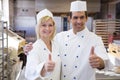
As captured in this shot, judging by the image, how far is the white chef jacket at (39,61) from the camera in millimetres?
1550

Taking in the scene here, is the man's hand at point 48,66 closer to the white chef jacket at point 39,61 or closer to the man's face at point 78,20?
the white chef jacket at point 39,61

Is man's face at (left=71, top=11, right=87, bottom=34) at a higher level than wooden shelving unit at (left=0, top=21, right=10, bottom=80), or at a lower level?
higher

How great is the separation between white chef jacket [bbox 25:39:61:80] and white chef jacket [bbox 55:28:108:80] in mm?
75

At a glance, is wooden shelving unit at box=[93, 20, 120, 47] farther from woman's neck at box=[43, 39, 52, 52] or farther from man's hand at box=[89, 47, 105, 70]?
man's hand at box=[89, 47, 105, 70]

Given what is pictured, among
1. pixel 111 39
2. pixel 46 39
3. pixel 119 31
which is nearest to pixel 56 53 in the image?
pixel 46 39

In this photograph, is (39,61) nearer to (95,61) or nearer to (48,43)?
(48,43)

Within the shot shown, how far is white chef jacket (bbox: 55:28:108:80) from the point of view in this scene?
178cm

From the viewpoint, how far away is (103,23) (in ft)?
13.8

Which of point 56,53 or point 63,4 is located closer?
point 56,53

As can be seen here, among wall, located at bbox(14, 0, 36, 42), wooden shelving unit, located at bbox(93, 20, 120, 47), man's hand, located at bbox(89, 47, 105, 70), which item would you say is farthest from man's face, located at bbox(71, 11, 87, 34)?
wall, located at bbox(14, 0, 36, 42)

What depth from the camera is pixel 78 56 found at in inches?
70.8

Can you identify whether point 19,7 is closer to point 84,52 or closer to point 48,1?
point 48,1

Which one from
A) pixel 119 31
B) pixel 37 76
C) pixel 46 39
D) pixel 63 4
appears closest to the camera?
pixel 37 76

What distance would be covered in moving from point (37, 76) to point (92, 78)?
1.66 feet
